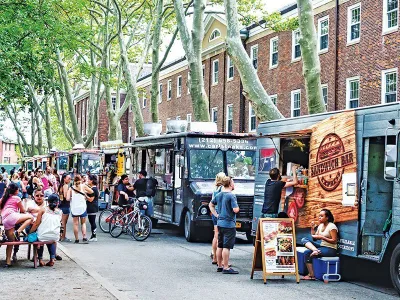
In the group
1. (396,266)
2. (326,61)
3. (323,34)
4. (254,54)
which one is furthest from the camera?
(254,54)

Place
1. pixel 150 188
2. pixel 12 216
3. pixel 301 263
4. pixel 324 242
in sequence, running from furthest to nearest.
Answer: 1. pixel 150 188
2. pixel 12 216
3. pixel 301 263
4. pixel 324 242

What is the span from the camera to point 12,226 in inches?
508

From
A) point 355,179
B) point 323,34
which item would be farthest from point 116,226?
point 323,34

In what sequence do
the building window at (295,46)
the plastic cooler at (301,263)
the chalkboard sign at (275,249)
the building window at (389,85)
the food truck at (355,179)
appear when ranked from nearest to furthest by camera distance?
1. the food truck at (355,179)
2. the chalkboard sign at (275,249)
3. the plastic cooler at (301,263)
4. the building window at (389,85)
5. the building window at (295,46)

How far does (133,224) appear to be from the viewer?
739 inches

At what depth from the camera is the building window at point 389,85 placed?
26719mm

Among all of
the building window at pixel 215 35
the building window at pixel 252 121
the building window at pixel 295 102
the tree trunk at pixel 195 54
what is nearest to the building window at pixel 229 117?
the building window at pixel 252 121

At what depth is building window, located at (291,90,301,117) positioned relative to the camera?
3388cm

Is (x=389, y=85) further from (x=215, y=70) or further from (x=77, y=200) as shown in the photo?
(x=215, y=70)

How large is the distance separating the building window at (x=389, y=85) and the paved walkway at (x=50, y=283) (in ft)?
55.2

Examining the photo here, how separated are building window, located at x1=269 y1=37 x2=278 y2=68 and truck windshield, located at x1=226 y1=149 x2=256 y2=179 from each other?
17.3 meters

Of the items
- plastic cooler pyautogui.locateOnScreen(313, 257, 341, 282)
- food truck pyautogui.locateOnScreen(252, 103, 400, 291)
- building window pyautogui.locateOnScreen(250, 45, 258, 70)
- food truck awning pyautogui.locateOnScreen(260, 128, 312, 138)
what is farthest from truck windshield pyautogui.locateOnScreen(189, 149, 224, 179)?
building window pyautogui.locateOnScreen(250, 45, 258, 70)

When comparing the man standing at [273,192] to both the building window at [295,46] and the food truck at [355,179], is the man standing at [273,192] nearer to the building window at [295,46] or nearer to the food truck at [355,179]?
the food truck at [355,179]

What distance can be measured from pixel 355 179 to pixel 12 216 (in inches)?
238
